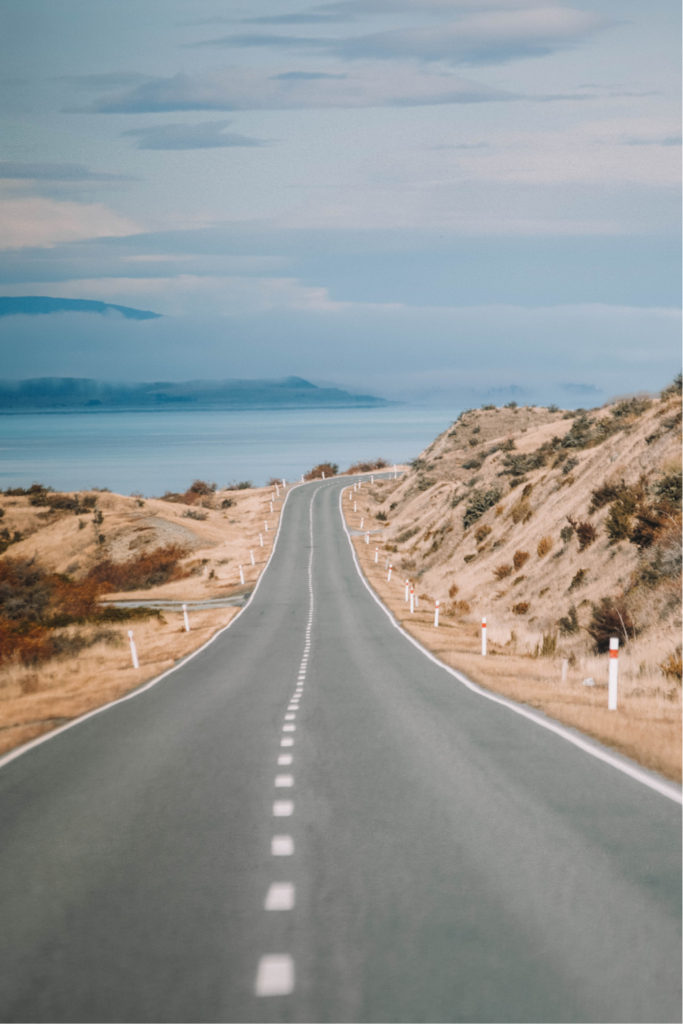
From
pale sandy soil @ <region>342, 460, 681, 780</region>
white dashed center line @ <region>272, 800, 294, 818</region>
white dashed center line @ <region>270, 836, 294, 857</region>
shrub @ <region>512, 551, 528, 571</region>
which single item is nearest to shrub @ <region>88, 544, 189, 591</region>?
pale sandy soil @ <region>342, 460, 681, 780</region>

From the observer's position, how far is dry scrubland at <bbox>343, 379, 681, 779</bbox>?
560 inches

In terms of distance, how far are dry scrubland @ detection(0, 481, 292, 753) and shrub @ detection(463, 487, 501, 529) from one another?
1235 centimetres

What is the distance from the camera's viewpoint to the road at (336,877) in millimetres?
4473

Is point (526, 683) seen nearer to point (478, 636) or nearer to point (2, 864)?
point (2, 864)

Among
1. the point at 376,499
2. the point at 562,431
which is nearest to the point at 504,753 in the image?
the point at 562,431

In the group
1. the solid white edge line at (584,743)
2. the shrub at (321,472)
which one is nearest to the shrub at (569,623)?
the solid white edge line at (584,743)

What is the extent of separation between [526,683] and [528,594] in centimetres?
1646

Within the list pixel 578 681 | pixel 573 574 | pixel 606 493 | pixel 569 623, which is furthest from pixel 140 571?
pixel 578 681

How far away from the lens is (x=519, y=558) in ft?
117

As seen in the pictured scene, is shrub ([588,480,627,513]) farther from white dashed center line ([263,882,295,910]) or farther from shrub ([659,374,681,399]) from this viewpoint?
white dashed center line ([263,882,295,910])

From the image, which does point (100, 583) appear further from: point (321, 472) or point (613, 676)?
point (321, 472)

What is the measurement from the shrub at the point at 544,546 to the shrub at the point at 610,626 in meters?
11.4

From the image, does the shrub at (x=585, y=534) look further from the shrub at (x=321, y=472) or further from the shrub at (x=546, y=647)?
the shrub at (x=321, y=472)

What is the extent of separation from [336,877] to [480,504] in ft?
146
